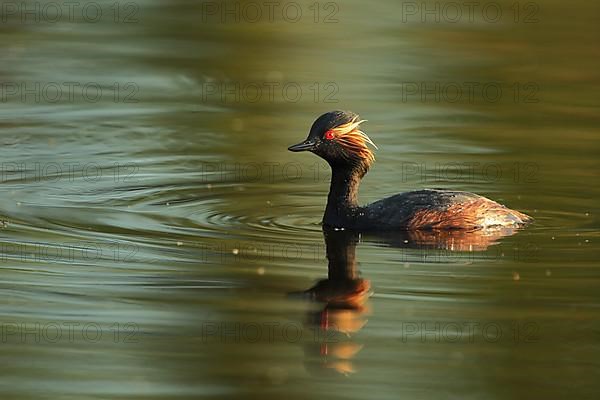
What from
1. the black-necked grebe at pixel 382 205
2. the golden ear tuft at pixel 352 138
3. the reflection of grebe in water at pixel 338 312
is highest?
the golden ear tuft at pixel 352 138

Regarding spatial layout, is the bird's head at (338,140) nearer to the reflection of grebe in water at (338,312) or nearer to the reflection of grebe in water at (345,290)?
the reflection of grebe in water at (345,290)

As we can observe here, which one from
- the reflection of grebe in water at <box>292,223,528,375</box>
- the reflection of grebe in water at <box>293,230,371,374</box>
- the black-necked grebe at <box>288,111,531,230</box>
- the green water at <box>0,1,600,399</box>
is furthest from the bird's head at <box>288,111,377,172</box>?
the reflection of grebe in water at <box>293,230,371,374</box>

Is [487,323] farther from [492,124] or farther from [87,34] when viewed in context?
[87,34]

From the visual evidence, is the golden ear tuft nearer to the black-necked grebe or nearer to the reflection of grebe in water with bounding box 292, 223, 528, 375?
the black-necked grebe

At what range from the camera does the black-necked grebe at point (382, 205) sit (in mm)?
11539

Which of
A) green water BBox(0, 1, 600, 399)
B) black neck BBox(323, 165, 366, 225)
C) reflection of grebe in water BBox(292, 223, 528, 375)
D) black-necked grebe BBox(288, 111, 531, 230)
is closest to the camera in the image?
green water BBox(0, 1, 600, 399)

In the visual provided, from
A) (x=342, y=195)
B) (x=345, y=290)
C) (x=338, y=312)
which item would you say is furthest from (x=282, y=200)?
(x=338, y=312)

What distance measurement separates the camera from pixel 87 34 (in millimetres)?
21656

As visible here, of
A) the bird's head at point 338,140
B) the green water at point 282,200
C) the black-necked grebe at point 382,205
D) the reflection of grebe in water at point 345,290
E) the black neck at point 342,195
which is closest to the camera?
the green water at point 282,200

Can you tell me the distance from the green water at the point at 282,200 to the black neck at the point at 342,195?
203 mm

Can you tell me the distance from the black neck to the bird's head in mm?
68

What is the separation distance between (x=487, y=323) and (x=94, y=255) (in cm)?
304

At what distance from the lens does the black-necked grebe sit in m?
11.5

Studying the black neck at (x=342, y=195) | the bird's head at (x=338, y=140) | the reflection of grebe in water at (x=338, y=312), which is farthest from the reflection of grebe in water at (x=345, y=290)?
the bird's head at (x=338, y=140)
